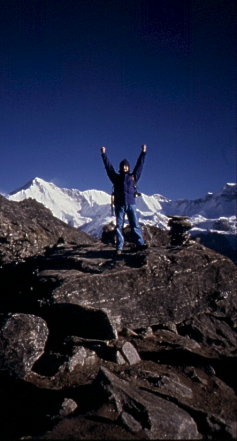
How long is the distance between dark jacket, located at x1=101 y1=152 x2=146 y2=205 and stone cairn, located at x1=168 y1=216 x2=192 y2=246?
202 inches

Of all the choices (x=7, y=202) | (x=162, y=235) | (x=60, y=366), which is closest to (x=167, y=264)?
(x=60, y=366)

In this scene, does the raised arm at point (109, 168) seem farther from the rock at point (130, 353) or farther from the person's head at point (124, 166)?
the rock at point (130, 353)

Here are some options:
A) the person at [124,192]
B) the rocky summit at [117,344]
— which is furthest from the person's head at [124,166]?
the rocky summit at [117,344]

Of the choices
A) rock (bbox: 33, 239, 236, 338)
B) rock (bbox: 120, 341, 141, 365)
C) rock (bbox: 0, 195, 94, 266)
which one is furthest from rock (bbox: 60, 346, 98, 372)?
rock (bbox: 0, 195, 94, 266)

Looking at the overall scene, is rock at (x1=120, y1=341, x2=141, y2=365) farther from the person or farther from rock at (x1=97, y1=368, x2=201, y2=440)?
the person

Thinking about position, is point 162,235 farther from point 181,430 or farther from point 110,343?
point 181,430

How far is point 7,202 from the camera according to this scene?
24.9 metres

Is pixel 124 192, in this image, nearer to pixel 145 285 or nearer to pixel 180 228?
pixel 145 285

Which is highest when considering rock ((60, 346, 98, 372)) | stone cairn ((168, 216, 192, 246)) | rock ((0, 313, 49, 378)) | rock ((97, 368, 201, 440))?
stone cairn ((168, 216, 192, 246))

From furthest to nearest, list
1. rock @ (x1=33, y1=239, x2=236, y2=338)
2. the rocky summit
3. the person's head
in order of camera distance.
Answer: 1. the person's head
2. rock @ (x1=33, y1=239, x2=236, y2=338)
3. the rocky summit

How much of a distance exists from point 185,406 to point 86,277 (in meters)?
6.38

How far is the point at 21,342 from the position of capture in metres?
10.8

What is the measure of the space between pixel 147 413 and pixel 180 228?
13.9 meters

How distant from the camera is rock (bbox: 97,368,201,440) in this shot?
26.4 feet
